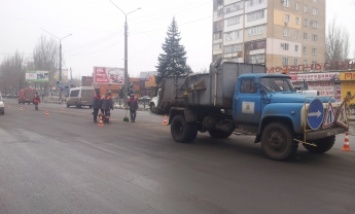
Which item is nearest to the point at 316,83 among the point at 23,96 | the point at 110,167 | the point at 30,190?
the point at 110,167

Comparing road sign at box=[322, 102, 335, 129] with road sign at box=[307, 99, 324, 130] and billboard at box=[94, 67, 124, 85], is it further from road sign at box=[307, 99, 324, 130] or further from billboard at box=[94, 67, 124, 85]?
billboard at box=[94, 67, 124, 85]

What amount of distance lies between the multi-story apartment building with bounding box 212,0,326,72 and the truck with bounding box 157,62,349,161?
47.5 m

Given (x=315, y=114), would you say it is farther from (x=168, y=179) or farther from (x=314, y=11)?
(x=314, y=11)

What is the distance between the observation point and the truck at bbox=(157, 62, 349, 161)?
8555mm

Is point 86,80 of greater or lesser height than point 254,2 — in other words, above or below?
below

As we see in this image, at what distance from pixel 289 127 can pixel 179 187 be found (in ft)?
11.7

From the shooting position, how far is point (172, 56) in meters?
53.1

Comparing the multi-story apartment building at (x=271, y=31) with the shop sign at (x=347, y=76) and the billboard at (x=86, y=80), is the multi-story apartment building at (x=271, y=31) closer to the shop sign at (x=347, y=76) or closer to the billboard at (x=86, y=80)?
the shop sign at (x=347, y=76)

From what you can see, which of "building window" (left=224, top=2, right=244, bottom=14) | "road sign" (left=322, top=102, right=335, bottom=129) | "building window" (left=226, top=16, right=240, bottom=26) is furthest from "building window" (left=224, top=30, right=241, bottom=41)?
"road sign" (left=322, top=102, right=335, bottom=129)

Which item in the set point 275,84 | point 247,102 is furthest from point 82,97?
point 275,84

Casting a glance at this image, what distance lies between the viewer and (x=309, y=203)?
5.55m

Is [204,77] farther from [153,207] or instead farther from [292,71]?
[292,71]

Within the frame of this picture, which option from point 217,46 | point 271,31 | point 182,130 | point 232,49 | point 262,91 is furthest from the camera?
point 217,46

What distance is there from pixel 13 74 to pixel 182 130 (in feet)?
322
